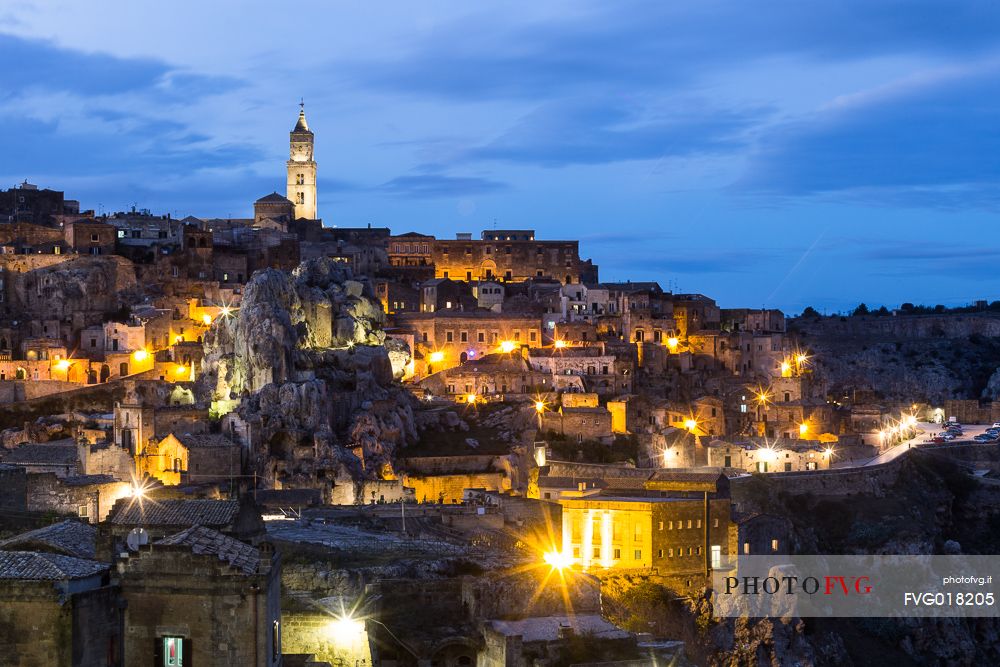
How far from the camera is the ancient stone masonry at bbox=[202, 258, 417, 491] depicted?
193 ft

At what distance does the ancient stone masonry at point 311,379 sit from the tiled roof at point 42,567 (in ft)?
107

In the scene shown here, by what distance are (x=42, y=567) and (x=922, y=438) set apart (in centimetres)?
6216

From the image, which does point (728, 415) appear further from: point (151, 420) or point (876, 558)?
point (151, 420)

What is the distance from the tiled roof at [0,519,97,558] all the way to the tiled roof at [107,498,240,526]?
861mm

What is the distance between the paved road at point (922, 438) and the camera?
71.7m

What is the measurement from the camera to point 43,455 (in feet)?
171

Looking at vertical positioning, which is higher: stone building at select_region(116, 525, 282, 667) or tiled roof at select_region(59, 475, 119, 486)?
tiled roof at select_region(59, 475, 119, 486)

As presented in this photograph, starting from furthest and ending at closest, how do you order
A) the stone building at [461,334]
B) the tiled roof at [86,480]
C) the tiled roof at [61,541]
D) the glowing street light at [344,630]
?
the stone building at [461,334]
the tiled roof at [86,480]
the glowing street light at [344,630]
the tiled roof at [61,541]

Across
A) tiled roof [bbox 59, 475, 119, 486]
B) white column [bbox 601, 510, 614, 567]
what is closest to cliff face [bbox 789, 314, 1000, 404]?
white column [bbox 601, 510, 614, 567]

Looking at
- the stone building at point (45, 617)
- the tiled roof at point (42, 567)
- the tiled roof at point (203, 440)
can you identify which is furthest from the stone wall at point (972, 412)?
the stone building at point (45, 617)

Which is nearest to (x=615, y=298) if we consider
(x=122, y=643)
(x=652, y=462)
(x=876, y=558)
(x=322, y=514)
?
(x=652, y=462)

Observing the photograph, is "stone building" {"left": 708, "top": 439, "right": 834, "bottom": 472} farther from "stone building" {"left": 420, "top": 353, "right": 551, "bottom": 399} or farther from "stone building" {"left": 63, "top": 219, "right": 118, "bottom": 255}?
"stone building" {"left": 63, "top": 219, "right": 118, "bottom": 255}

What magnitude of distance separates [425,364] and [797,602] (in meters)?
28.4

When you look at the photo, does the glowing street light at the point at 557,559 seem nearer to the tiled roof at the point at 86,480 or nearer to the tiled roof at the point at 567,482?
the tiled roof at the point at 567,482
